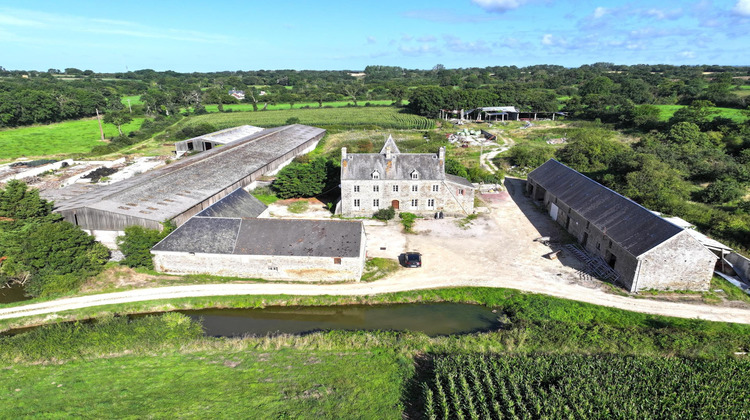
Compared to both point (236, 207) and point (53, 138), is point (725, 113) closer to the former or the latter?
point (236, 207)

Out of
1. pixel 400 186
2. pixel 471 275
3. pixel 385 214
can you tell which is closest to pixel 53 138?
pixel 385 214

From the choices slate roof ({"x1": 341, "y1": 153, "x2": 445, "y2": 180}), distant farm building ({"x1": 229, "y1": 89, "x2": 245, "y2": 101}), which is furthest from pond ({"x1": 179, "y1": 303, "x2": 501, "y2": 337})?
distant farm building ({"x1": 229, "y1": 89, "x2": 245, "y2": 101})

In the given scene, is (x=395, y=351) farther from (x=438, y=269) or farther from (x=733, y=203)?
(x=733, y=203)

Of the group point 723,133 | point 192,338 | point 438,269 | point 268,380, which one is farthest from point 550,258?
point 723,133

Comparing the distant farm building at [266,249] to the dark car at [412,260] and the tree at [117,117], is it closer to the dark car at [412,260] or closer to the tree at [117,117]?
the dark car at [412,260]

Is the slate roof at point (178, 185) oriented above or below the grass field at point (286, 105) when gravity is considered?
below

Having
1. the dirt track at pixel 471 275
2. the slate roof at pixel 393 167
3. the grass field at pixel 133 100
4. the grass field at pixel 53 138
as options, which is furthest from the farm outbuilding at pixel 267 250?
the grass field at pixel 133 100
